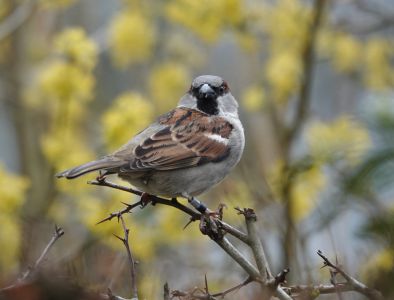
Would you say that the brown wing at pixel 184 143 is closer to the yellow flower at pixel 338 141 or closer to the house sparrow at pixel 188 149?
the house sparrow at pixel 188 149

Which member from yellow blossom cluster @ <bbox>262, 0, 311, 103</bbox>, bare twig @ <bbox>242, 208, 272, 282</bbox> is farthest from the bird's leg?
yellow blossom cluster @ <bbox>262, 0, 311, 103</bbox>

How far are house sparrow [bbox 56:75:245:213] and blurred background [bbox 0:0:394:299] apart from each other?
1.06ft

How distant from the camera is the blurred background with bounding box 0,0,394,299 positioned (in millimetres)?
5812

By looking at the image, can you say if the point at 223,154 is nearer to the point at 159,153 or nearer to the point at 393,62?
the point at 159,153

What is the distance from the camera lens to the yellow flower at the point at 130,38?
7.75 metres

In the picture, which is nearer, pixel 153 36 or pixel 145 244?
pixel 145 244

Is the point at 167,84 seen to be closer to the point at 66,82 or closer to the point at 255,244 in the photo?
the point at 66,82

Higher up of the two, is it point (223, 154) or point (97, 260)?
point (223, 154)

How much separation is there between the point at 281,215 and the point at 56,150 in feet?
6.54

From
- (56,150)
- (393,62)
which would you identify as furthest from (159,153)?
(393,62)

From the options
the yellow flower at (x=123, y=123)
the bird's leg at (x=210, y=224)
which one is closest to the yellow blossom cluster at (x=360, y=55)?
the yellow flower at (x=123, y=123)

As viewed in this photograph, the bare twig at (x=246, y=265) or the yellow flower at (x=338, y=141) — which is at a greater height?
the yellow flower at (x=338, y=141)

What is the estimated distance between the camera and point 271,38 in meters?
8.29

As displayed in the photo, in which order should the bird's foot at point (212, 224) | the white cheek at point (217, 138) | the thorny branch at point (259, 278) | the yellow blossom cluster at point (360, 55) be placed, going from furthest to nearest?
1. the yellow blossom cluster at point (360, 55)
2. the white cheek at point (217, 138)
3. the bird's foot at point (212, 224)
4. the thorny branch at point (259, 278)
